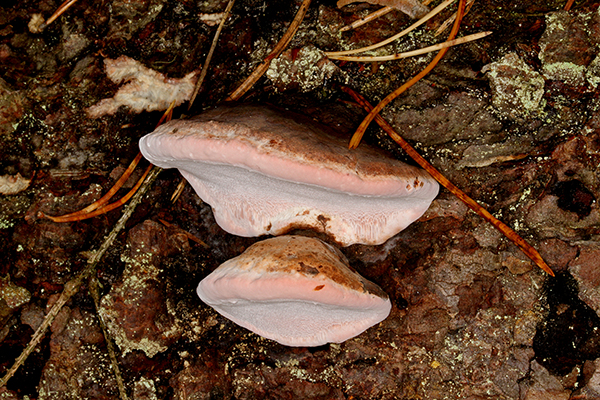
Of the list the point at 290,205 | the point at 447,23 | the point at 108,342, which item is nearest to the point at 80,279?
the point at 108,342

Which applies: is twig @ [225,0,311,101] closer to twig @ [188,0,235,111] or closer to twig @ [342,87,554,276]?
twig @ [188,0,235,111]

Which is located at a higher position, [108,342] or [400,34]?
[400,34]

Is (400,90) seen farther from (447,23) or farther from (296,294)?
(296,294)

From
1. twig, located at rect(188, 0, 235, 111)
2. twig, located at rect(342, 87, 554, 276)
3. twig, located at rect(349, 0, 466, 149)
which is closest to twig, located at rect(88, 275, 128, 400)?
twig, located at rect(188, 0, 235, 111)

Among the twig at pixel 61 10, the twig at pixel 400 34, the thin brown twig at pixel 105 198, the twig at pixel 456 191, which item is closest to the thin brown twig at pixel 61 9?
the twig at pixel 61 10

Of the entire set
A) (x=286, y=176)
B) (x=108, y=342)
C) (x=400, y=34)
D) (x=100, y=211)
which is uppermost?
(x=400, y=34)

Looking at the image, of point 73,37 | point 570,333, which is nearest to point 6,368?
point 73,37
